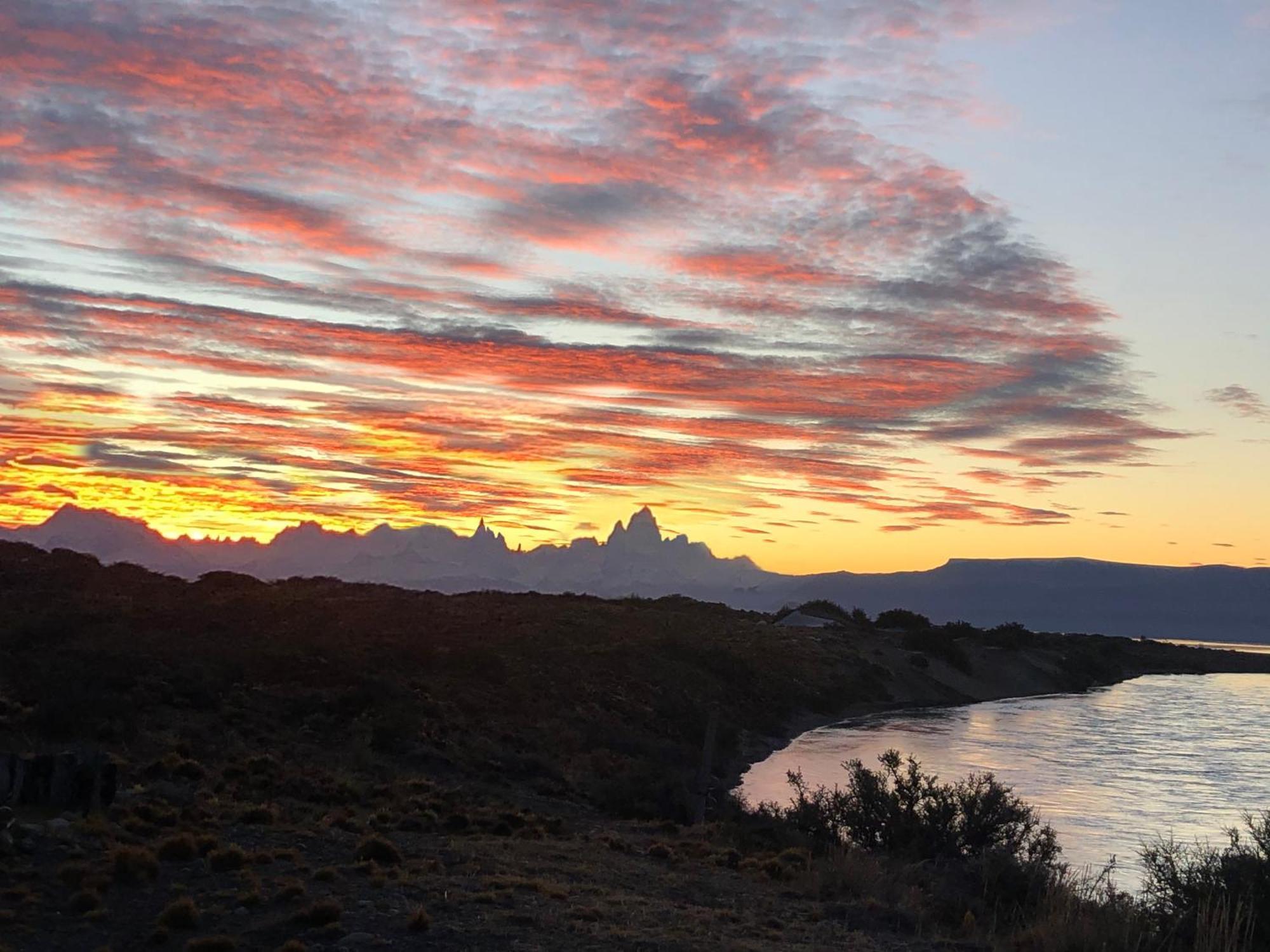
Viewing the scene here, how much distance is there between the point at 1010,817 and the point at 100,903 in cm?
1737

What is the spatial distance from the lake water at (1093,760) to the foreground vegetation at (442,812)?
2.49 m

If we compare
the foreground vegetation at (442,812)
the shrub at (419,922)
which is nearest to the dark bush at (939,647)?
the foreground vegetation at (442,812)

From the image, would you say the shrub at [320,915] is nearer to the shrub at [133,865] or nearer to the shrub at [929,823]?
the shrub at [133,865]

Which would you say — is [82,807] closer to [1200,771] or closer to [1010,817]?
[1010,817]

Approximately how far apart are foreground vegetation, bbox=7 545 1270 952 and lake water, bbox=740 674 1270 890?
249 cm

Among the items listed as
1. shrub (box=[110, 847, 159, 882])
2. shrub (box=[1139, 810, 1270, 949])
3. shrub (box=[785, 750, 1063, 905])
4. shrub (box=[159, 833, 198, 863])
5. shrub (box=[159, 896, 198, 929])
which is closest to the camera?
shrub (box=[159, 896, 198, 929])

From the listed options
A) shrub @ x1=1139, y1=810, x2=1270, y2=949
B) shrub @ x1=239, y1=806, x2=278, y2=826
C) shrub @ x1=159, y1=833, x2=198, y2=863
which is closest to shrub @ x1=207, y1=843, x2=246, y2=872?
shrub @ x1=159, y1=833, x2=198, y2=863

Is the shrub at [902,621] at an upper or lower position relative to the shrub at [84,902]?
upper

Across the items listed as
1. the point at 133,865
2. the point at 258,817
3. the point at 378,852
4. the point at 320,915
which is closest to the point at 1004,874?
the point at 378,852

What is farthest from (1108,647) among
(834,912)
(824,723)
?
(834,912)

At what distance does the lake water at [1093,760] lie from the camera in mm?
30766

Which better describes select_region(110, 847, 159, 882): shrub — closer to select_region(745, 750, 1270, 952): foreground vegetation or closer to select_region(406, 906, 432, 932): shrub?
select_region(406, 906, 432, 932): shrub

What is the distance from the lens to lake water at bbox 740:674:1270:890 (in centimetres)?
3077

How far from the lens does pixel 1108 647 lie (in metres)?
125
